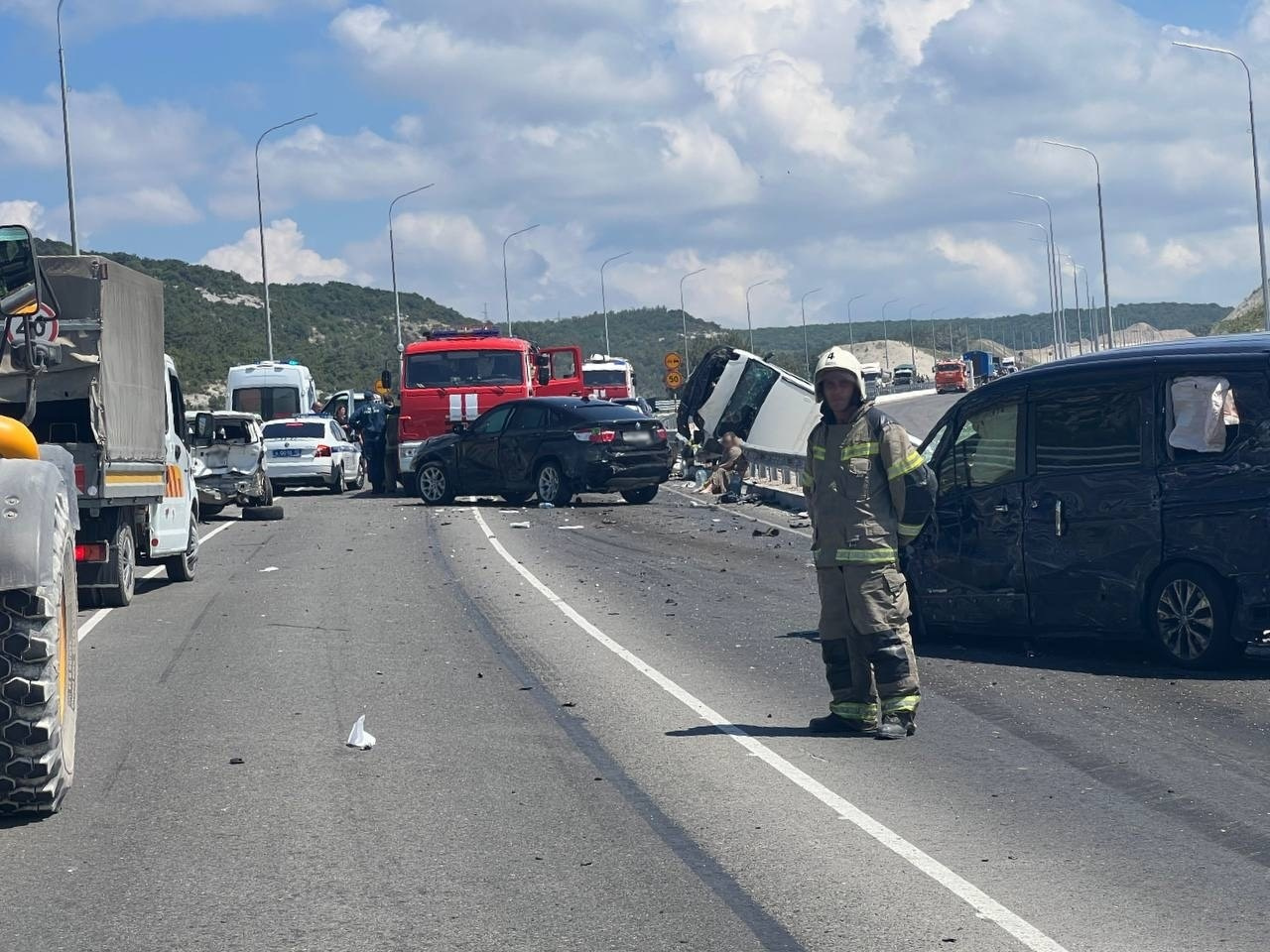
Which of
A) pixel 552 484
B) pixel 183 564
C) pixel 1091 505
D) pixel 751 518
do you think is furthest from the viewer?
pixel 552 484

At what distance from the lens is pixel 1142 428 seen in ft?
35.1

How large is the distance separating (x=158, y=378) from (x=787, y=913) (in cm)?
1215

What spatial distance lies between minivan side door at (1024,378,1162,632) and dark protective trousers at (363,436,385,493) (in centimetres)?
2334

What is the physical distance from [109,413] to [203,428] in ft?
13.7

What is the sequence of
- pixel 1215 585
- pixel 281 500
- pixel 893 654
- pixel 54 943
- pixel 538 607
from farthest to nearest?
pixel 281 500 → pixel 538 607 → pixel 1215 585 → pixel 893 654 → pixel 54 943


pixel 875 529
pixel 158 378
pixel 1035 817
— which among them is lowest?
pixel 1035 817

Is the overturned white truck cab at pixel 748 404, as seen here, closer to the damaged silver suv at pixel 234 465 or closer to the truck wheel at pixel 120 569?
the damaged silver suv at pixel 234 465

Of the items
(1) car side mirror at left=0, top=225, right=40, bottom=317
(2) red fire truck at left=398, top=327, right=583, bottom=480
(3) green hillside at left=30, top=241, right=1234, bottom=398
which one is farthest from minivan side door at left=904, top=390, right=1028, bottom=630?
(3) green hillside at left=30, top=241, right=1234, bottom=398

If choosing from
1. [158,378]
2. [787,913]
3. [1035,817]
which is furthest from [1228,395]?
[158,378]

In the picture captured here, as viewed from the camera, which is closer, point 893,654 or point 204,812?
point 204,812

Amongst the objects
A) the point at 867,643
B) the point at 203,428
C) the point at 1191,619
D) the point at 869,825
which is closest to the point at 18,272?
the point at 867,643

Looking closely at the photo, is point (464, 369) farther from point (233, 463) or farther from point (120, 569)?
point (120, 569)

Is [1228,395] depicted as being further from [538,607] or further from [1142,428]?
[538,607]

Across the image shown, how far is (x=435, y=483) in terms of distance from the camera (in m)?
29.5
